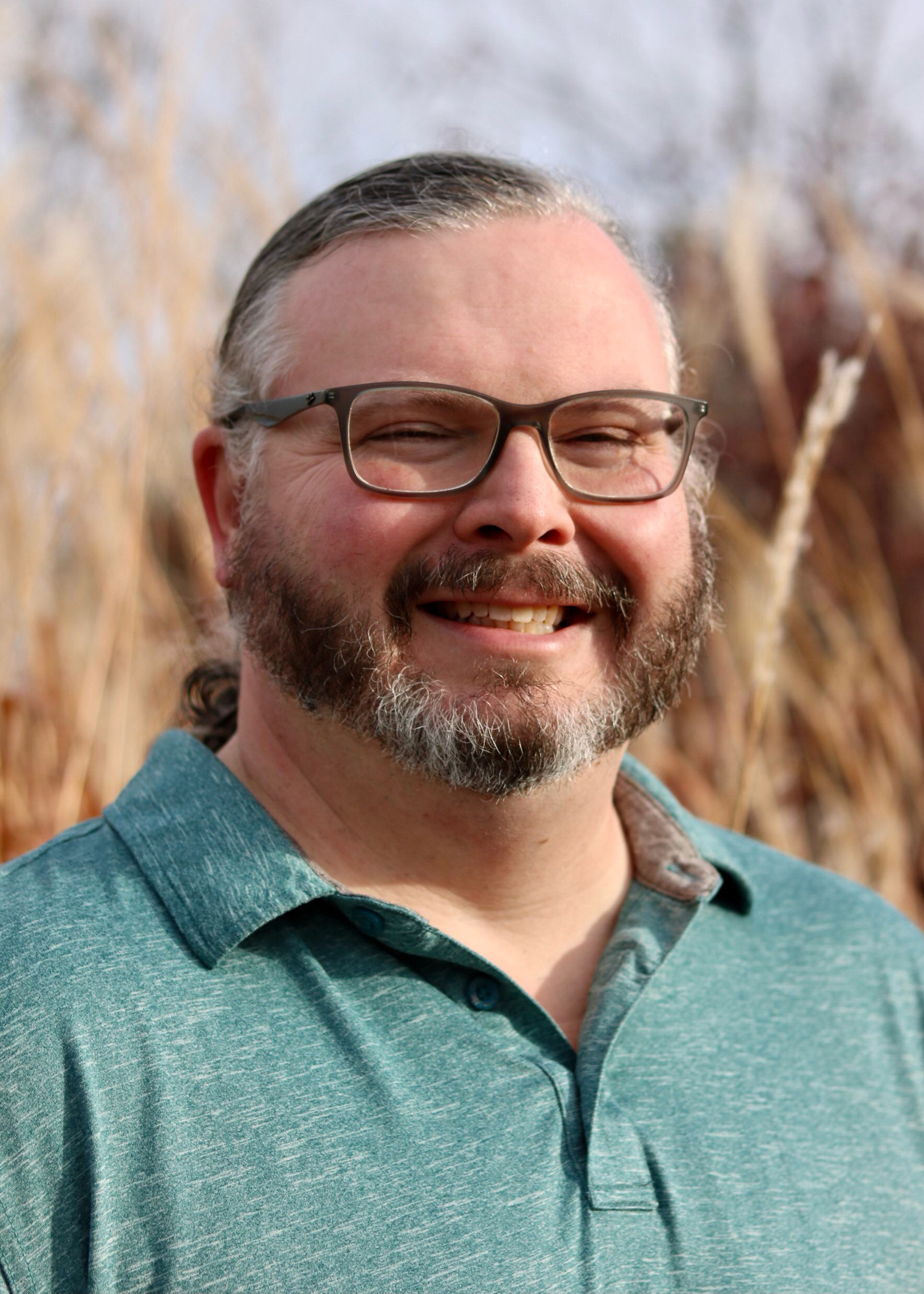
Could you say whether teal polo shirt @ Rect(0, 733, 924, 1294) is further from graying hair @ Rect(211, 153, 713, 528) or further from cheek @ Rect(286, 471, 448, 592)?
graying hair @ Rect(211, 153, 713, 528)

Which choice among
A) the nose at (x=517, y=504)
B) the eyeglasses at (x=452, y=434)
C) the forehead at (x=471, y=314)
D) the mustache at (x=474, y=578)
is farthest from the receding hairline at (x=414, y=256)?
the mustache at (x=474, y=578)

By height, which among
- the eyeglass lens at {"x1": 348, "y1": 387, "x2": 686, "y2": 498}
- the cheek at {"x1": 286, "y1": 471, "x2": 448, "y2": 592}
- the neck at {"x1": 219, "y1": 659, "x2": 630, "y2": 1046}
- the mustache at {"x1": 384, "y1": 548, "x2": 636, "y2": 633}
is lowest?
the neck at {"x1": 219, "y1": 659, "x2": 630, "y2": 1046}

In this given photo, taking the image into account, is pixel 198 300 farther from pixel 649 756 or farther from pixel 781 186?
pixel 781 186

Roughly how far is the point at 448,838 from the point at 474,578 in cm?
32

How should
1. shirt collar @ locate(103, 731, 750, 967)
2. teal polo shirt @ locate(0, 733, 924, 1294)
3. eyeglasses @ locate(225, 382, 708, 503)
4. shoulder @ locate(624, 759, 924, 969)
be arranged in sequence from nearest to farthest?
1. teal polo shirt @ locate(0, 733, 924, 1294)
2. shirt collar @ locate(103, 731, 750, 967)
3. eyeglasses @ locate(225, 382, 708, 503)
4. shoulder @ locate(624, 759, 924, 969)

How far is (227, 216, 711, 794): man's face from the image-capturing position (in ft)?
4.20

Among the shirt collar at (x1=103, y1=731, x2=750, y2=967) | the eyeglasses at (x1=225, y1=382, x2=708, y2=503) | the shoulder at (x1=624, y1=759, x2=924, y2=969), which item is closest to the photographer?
the shirt collar at (x1=103, y1=731, x2=750, y2=967)

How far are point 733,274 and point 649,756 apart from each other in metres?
1.05

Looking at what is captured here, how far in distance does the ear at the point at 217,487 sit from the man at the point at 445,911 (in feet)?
0.04

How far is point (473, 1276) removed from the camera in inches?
42.3

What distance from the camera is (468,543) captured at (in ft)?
4.22

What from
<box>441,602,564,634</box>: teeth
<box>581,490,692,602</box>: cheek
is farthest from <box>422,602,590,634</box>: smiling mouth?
<box>581,490,692,602</box>: cheek

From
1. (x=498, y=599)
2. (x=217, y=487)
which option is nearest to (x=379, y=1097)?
(x=498, y=599)

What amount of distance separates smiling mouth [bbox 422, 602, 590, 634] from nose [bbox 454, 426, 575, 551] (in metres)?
0.07
